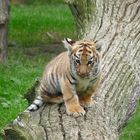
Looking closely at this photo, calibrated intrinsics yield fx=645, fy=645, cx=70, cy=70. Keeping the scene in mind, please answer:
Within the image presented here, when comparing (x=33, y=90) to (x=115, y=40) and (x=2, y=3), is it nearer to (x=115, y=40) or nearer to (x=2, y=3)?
(x=115, y=40)

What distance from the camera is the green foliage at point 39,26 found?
12969 mm

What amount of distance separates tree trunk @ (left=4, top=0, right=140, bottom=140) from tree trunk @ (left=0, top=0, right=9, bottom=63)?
3206 mm

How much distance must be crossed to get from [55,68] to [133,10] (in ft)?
5.88

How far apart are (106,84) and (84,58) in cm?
88

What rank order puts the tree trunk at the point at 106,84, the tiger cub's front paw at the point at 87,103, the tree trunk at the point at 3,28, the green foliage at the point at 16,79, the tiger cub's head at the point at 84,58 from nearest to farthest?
the tree trunk at the point at 106,84 → the tiger cub's head at the point at 84,58 → the tiger cub's front paw at the point at 87,103 → the green foliage at the point at 16,79 → the tree trunk at the point at 3,28

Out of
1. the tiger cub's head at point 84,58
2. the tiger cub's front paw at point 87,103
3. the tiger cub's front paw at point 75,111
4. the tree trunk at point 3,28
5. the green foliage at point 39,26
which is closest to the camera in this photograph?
the tiger cub's head at point 84,58

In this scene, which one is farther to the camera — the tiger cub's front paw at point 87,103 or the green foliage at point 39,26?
the green foliage at point 39,26

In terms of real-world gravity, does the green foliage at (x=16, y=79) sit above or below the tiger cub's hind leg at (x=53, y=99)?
above

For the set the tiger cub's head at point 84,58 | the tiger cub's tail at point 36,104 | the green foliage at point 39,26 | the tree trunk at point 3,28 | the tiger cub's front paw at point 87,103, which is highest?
the green foliage at point 39,26

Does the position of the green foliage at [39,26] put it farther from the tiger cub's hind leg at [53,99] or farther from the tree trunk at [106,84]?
the tiger cub's hind leg at [53,99]

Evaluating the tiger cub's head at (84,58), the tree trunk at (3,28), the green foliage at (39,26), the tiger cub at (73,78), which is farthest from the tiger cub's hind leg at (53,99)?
the green foliage at (39,26)

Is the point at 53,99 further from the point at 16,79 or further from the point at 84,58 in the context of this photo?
the point at 16,79

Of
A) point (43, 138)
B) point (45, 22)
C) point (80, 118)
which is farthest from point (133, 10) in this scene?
point (45, 22)

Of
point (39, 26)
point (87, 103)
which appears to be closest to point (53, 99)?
point (87, 103)
